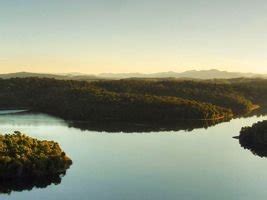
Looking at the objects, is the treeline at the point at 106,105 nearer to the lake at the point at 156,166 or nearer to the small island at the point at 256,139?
the lake at the point at 156,166

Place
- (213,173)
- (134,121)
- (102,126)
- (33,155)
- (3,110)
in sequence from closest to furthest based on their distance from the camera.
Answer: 1. (33,155)
2. (213,173)
3. (102,126)
4. (134,121)
5. (3,110)

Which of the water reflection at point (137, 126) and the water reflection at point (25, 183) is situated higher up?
the water reflection at point (137, 126)

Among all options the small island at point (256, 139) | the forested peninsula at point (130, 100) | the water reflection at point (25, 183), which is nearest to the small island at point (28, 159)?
the water reflection at point (25, 183)

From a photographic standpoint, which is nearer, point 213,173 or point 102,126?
point 213,173

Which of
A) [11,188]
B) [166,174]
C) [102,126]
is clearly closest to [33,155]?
[11,188]

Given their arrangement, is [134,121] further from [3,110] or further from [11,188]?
[11,188]

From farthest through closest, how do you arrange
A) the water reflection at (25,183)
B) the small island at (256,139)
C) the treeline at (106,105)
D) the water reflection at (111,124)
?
the treeline at (106,105), the water reflection at (111,124), the small island at (256,139), the water reflection at (25,183)
